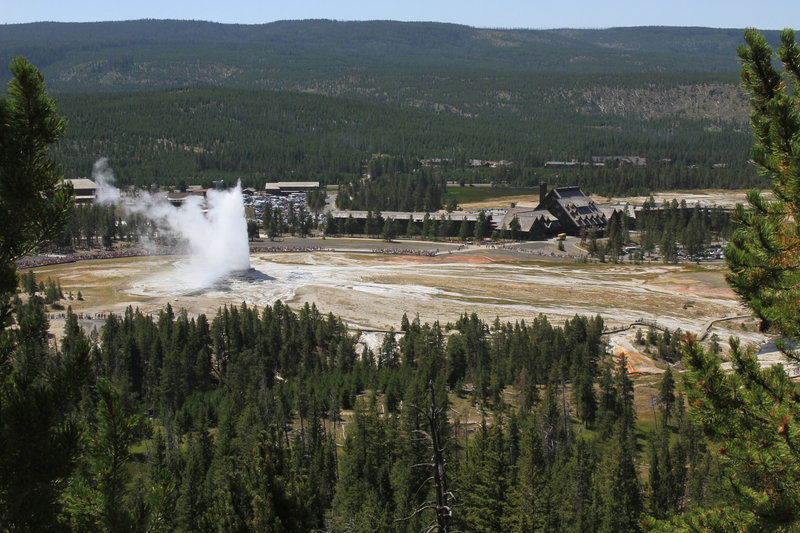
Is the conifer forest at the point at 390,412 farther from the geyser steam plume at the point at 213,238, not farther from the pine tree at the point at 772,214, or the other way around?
the geyser steam plume at the point at 213,238

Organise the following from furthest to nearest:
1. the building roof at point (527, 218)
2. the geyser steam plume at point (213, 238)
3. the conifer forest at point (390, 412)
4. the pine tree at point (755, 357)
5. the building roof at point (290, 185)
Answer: the building roof at point (290, 185)
the building roof at point (527, 218)
the geyser steam plume at point (213, 238)
the pine tree at point (755, 357)
the conifer forest at point (390, 412)

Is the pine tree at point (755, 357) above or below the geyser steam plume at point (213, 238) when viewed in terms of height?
above

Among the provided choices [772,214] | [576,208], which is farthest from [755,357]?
[576,208]

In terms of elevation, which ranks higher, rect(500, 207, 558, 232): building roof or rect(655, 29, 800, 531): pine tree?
rect(655, 29, 800, 531): pine tree

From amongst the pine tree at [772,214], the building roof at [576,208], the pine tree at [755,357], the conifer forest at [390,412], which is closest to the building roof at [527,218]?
the building roof at [576,208]

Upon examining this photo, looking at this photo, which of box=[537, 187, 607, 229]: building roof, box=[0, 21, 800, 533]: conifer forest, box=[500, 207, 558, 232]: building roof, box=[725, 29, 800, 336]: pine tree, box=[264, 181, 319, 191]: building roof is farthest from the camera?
box=[264, 181, 319, 191]: building roof

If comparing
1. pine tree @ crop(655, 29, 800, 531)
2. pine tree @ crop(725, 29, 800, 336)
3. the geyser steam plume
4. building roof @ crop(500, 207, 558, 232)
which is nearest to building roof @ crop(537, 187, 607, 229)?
building roof @ crop(500, 207, 558, 232)

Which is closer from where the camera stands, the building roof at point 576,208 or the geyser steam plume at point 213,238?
the geyser steam plume at point 213,238

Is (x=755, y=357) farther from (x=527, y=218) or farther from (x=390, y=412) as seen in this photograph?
(x=527, y=218)

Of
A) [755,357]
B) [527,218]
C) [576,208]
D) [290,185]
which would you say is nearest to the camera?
[755,357]

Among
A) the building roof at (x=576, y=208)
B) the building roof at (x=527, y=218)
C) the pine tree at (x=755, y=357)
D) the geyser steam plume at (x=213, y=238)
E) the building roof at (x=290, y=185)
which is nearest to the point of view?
the pine tree at (x=755, y=357)

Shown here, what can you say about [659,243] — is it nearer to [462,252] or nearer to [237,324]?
[462,252]

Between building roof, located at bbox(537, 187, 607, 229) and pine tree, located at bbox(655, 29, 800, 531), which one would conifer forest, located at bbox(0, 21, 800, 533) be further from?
building roof, located at bbox(537, 187, 607, 229)
